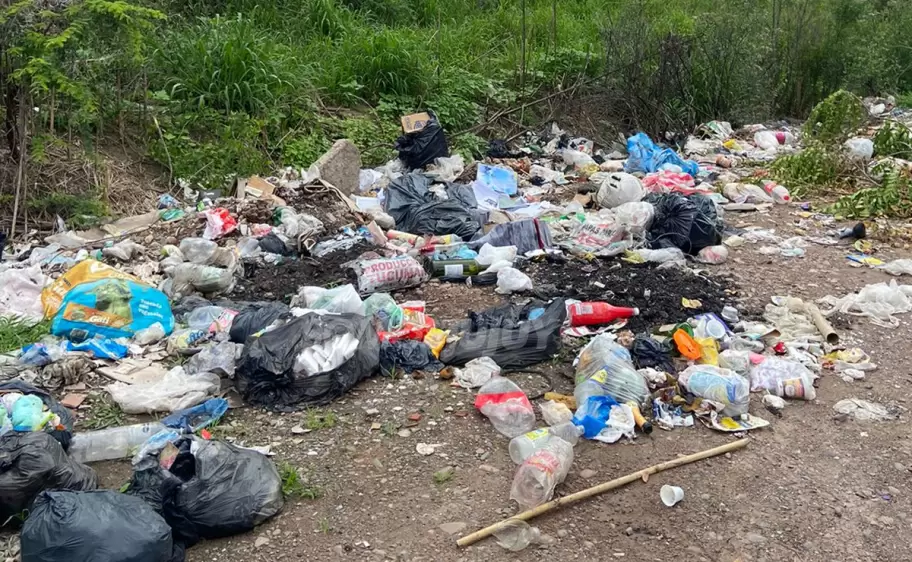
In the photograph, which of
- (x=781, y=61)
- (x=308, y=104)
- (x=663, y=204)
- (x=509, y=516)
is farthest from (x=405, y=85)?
(x=509, y=516)

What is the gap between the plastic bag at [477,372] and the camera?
12.7ft

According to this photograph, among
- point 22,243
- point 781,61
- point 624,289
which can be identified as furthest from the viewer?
point 781,61

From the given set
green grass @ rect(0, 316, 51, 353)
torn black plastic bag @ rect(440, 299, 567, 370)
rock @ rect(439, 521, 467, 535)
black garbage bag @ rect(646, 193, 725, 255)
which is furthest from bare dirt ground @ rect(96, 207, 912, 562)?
black garbage bag @ rect(646, 193, 725, 255)

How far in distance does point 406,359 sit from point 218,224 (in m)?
2.33

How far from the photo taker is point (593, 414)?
351cm

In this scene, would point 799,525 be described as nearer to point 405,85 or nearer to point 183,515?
point 183,515

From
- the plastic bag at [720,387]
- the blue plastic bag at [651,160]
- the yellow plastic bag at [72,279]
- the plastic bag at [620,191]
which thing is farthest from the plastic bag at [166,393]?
the blue plastic bag at [651,160]

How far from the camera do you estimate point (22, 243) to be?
5.61 meters

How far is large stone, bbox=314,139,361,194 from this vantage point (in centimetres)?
669

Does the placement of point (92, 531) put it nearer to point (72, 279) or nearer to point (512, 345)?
point (512, 345)

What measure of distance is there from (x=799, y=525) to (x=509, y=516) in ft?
3.36

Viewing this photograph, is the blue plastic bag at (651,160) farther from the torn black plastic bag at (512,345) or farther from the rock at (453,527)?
the rock at (453,527)

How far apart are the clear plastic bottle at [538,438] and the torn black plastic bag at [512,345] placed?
62 centimetres

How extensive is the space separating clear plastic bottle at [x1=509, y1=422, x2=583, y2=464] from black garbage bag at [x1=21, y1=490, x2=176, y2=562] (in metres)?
1.32
